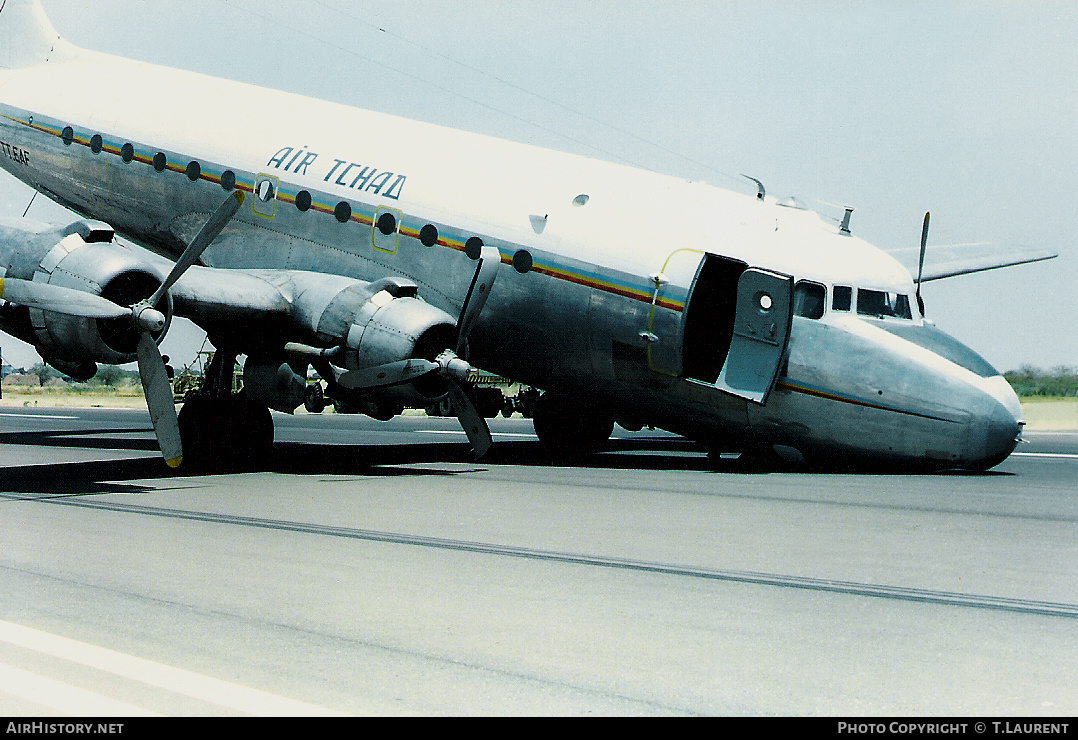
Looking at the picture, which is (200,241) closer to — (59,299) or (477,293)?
(59,299)

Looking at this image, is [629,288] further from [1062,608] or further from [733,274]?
[1062,608]

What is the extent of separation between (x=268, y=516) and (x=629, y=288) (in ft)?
21.1

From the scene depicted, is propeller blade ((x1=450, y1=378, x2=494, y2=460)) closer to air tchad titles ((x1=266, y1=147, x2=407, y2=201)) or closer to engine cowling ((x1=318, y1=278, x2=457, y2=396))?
engine cowling ((x1=318, y1=278, x2=457, y2=396))

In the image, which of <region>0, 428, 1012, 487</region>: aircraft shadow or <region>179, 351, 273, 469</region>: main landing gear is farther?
<region>179, 351, 273, 469</region>: main landing gear

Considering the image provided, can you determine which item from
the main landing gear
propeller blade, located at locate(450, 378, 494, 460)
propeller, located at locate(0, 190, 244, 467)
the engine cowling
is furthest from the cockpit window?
the main landing gear

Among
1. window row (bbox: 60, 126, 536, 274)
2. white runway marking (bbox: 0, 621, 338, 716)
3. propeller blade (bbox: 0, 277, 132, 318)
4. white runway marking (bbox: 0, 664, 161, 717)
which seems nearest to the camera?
white runway marking (bbox: 0, 664, 161, 717)

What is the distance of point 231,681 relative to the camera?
5.14 metres

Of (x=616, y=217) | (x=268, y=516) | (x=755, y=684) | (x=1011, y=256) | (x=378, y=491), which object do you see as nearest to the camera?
(x=755, y=684)

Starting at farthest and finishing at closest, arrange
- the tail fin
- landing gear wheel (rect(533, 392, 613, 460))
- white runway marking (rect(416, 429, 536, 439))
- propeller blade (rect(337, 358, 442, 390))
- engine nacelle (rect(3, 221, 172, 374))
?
white runway marking (rect(416, 429, 536, 439)) → the tail fin → landing gear wheel (rect(533, 392, 613, 460)) → propeller blade (rect(337, 358, 442, 390)) → engine nacelle (rect(3, 221, 172, 374))

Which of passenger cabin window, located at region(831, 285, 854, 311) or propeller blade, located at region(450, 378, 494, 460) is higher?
passenger cabin window, located at region(831, 285, 854, 311)

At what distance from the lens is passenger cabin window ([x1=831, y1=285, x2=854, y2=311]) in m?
15.1

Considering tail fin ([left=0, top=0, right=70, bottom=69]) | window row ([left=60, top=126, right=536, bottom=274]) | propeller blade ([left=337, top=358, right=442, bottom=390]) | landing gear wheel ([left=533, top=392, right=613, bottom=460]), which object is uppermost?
tail fin ([left=0, top=0, right=70, bottom=69])

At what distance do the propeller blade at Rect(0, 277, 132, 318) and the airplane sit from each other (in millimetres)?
31
